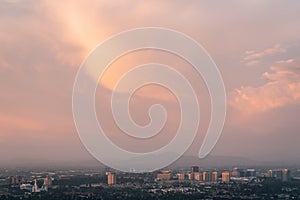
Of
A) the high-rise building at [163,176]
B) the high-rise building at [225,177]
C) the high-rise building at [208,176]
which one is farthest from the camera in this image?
the high-rise building at [208,176]

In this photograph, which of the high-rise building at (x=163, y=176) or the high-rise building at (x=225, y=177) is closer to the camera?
the high-rise building at (x=163, y=176)

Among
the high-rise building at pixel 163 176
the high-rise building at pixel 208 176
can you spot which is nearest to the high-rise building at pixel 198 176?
the high-rise building at pixel 208 176

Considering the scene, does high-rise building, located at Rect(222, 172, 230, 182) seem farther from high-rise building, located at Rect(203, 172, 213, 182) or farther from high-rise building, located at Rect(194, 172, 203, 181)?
high-rise building, located at Rect(194, 172, 203, 181)

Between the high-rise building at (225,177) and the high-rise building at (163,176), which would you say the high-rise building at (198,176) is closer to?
the high-rise building at (225,177)

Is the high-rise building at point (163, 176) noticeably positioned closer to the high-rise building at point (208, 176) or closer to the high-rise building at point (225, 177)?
the high-rise building at point (208, 176)

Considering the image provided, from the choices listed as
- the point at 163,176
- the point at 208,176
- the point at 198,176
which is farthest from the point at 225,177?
the point at 163,176

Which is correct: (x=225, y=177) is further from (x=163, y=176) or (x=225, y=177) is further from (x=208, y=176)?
(x=163, y=176)

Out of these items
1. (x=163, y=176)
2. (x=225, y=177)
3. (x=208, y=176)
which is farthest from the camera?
(x=208, y=176)

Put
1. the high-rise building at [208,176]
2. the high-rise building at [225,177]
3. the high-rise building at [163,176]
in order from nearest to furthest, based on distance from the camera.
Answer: the high-rise building at [163,176]
the high-rise building at [225,177]
the high-rise building at [208,176]

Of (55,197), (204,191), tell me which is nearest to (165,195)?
(204,191)

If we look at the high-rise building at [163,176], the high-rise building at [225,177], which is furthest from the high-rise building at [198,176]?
the high-rise building at [163,176]

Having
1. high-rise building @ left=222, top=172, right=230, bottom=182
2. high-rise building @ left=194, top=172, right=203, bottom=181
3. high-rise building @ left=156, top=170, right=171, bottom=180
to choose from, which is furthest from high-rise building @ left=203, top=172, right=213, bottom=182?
high-rise building @ left=156, top=170, right=171, bottom=180

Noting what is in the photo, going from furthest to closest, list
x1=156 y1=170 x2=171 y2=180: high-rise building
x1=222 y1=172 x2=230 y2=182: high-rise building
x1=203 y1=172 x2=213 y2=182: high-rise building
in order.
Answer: x1=203 y1=172 x2=213 y2=182: high-rise building
x1=222 y1=172 x2=230 y2=182: high-rise building
x1=156 y1=170 x2=171 y2=180: high-rise building
